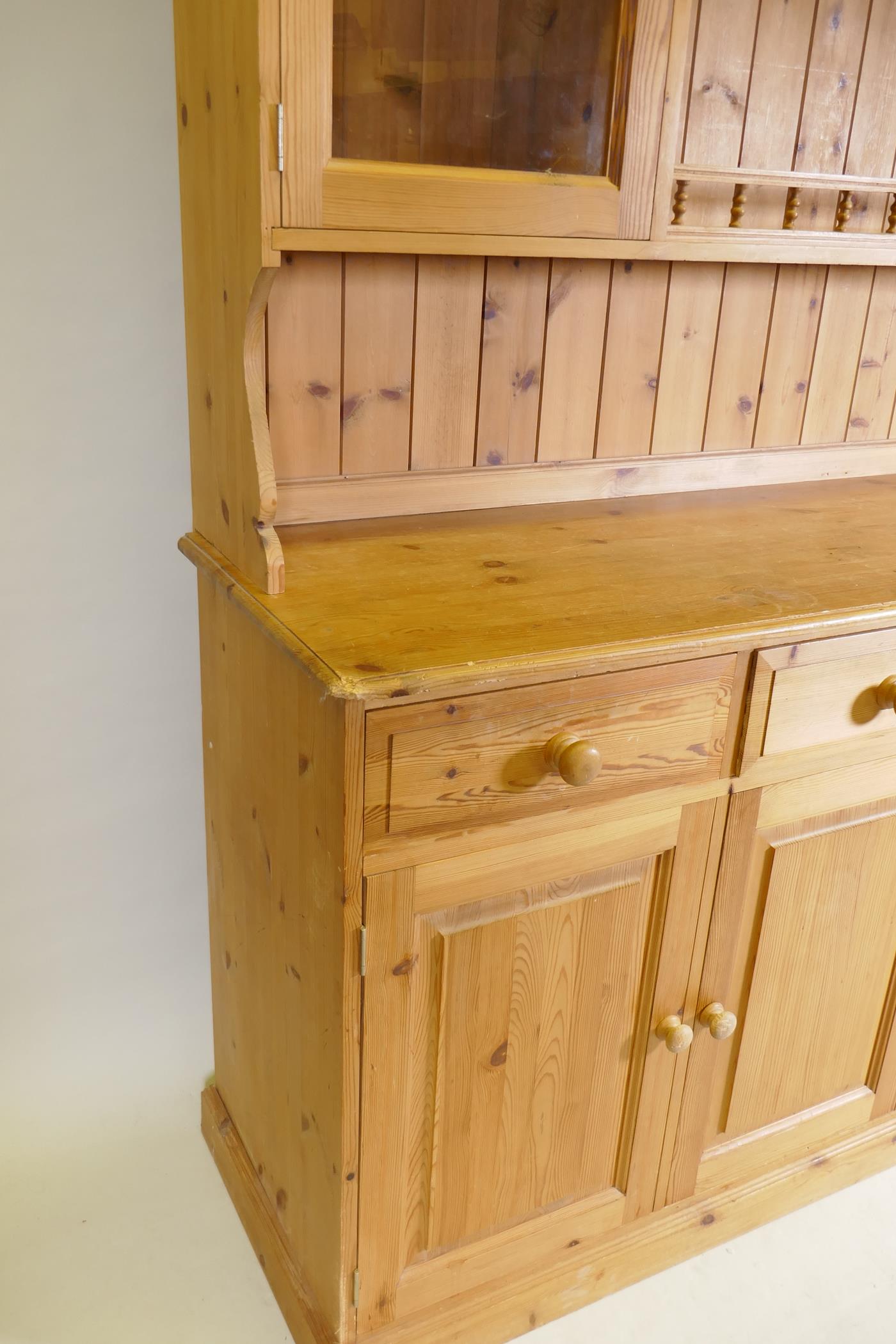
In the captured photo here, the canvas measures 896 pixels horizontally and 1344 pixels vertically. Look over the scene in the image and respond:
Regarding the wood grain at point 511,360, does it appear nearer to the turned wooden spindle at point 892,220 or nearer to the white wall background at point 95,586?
the white wall background at point 95,586

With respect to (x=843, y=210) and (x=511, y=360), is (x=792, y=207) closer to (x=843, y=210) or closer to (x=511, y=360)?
(x=843, y=210)

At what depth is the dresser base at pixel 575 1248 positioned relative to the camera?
1352 mm

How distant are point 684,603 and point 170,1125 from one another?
1150 millimetres

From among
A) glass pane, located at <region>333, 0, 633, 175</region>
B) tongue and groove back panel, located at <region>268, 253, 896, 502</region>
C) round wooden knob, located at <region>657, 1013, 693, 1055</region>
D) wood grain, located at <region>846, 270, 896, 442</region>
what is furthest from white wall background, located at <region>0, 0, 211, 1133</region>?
wood grain, located at <region>846, 270, 896, 442</region>

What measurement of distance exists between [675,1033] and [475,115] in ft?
3.55

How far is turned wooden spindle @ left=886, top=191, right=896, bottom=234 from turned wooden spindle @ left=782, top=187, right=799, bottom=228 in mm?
160

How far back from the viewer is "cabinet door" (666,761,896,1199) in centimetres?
133

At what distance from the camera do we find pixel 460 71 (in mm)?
1193

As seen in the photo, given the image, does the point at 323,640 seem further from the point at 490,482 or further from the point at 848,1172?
the point at 848,1172

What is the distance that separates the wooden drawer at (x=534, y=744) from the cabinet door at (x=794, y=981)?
0.15 m

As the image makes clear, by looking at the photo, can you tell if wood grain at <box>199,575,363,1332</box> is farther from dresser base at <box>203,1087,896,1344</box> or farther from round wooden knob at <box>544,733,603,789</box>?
round wooden knob at <box>544,733,603,789</box>

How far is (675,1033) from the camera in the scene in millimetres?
1318

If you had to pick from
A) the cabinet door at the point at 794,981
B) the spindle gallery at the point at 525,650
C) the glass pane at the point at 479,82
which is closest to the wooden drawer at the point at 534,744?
the spindle gallery at the point at 525,650

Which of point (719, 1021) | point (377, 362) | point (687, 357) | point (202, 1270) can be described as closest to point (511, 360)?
point (377, 362)
